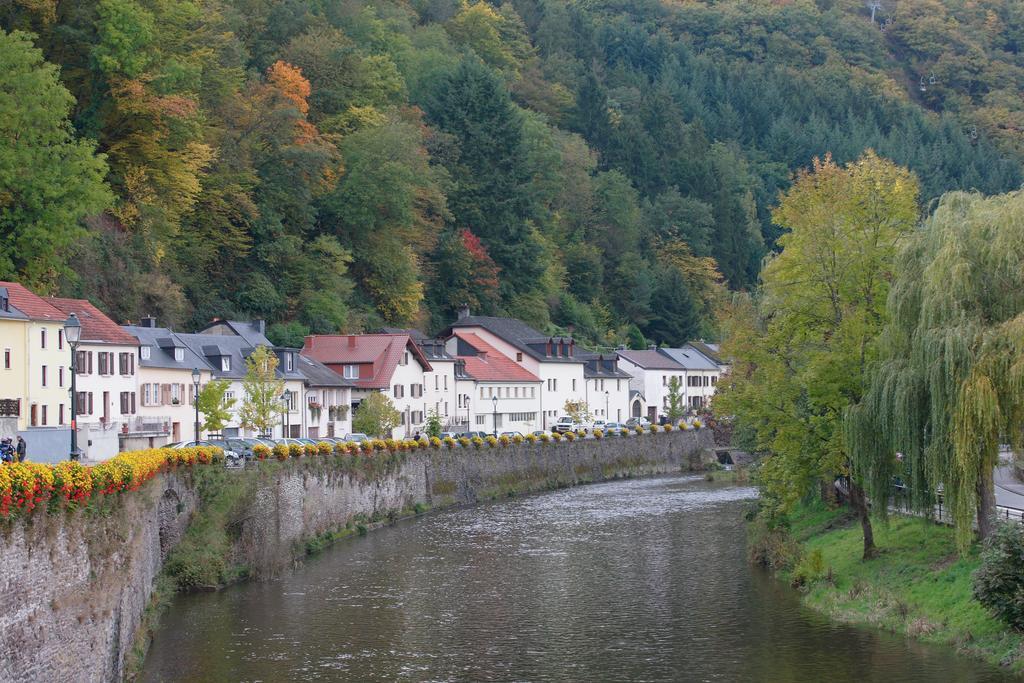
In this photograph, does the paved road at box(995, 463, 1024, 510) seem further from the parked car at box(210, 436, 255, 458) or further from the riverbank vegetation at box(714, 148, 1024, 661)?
the parked car at box(210, 436, 255, 458)

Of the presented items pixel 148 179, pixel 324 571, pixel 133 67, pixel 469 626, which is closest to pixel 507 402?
pixel 148 179

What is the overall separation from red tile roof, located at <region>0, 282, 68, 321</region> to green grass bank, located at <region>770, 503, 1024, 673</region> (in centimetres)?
2885

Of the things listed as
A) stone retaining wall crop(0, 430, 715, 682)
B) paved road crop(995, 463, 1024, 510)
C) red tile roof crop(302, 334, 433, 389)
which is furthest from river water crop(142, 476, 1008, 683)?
red tile roof crop(302, 334, 433, 389)

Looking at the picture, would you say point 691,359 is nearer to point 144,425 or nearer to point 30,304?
point 144,425

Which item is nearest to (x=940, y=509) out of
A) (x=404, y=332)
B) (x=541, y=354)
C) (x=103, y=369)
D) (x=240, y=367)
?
(x=103, y=369)

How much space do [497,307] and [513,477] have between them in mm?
38712

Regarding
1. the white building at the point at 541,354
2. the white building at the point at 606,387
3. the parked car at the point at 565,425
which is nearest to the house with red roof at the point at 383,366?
the parked car at the point at 565,425

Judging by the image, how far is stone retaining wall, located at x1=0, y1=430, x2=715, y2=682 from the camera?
21156 millimetres

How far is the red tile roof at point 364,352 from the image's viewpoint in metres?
80.3

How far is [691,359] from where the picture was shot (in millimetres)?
122812

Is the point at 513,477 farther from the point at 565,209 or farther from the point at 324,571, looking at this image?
→ the point at 565,209

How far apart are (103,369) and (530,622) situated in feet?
97.1

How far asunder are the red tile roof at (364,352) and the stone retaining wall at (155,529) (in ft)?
33.1

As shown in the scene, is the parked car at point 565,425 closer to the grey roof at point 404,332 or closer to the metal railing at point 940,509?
the grey roof at point 404,332
